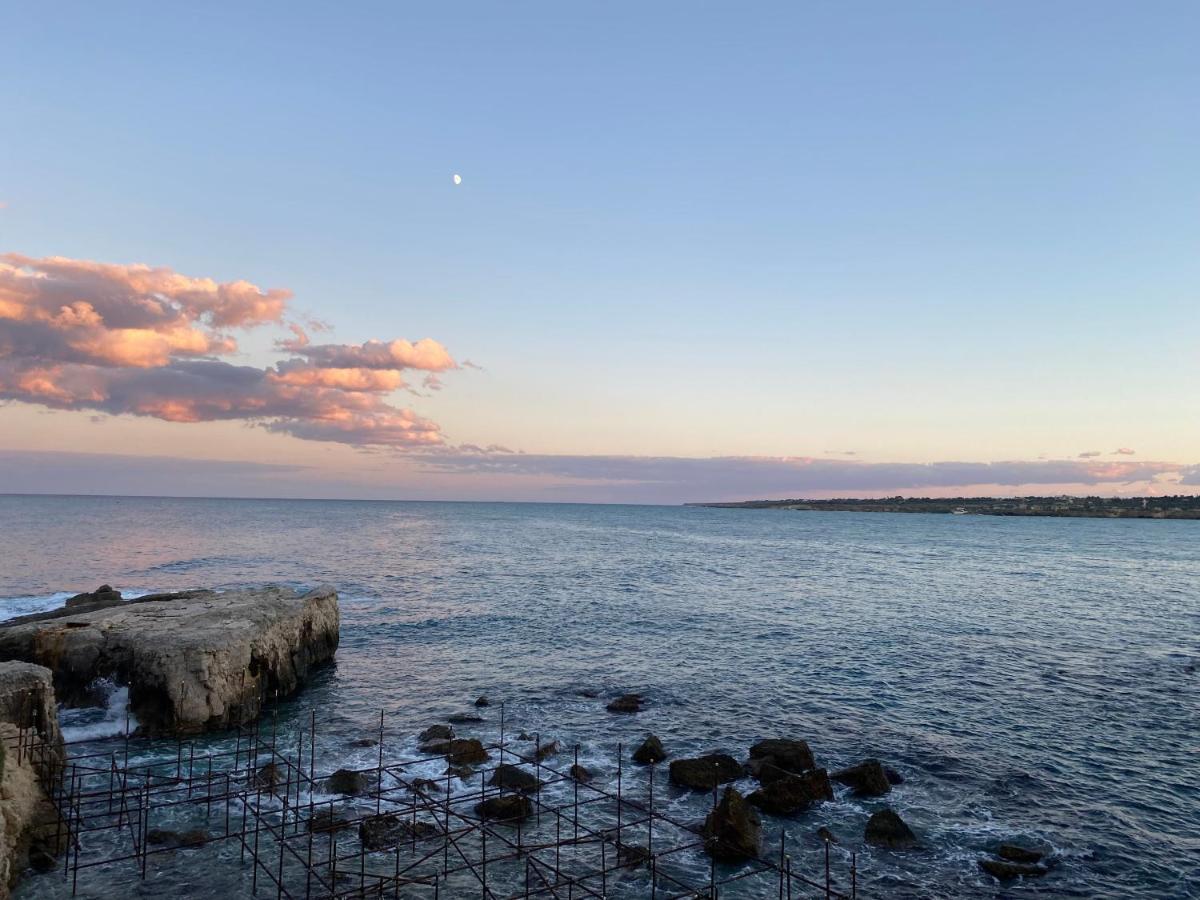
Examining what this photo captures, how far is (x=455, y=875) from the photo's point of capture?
22016mm

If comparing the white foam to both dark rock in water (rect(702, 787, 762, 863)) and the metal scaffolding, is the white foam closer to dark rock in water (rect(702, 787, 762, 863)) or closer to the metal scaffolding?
the metal scaffolding

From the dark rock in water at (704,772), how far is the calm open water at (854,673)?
1093 mm

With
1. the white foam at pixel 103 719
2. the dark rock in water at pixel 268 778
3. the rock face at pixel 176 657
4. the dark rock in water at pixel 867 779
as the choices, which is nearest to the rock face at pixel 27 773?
the white foam at pixel 103 719

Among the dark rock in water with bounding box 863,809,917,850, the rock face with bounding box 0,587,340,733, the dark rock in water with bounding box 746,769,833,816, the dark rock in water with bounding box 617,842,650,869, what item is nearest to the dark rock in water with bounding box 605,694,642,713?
the dark rock in water with bounding box 746,769,833,816

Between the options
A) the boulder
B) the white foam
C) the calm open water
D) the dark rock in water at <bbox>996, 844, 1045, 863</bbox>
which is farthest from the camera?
the white foam

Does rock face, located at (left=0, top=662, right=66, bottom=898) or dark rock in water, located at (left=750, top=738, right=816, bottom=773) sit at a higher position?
rock face, located at (left=0, top=662, right=66, bottom=898)

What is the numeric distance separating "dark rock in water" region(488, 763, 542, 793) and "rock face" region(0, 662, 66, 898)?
1438cm

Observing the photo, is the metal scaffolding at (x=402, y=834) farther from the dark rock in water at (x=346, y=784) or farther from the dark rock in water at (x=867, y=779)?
the dark rock in water at (x=867, y=779)

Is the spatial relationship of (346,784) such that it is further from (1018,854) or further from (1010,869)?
(1018,854)

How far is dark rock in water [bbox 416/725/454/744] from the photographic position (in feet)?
110

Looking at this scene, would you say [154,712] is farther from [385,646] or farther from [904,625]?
[904,625]

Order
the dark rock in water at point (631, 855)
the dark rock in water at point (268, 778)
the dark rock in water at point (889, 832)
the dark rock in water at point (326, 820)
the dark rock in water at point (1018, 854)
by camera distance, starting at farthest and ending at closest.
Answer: the dark rock in water at point (268, 778) → the dark rock in water at point (889, 832) → the dark rock in water at point (326, 820) → the dark rock in water at point (1018, 854) → the dark rock in water at point (631, 855)

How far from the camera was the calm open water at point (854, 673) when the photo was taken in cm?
2547

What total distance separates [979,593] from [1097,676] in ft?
134
